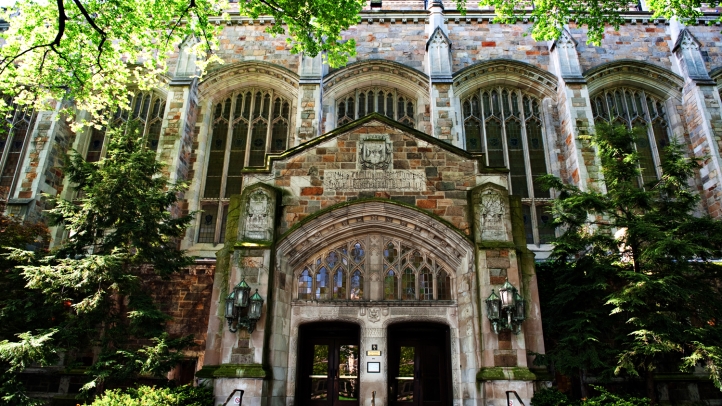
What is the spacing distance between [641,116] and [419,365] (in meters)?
12.7

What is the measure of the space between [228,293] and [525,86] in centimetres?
1271

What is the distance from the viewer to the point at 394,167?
962cm

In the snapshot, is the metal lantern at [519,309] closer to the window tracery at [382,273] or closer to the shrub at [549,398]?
the shrub at [549,398]

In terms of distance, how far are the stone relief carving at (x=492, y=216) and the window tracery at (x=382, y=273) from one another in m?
1.15

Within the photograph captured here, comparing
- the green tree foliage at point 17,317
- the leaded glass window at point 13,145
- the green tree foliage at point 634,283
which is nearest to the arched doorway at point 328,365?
the green tree foliage at point 634,283

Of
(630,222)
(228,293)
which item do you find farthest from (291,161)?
(630,222)

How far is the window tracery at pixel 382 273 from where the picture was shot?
9.22 metres

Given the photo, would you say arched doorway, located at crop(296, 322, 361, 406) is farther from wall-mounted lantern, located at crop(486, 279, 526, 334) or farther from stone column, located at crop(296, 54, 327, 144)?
stone column, located at crop(296, 54, 327, 144)

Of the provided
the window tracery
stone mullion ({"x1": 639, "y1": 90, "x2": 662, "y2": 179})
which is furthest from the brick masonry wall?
stone mullion ({"x1": 639, "y1": 90, "x2": 662, "y2": 179})

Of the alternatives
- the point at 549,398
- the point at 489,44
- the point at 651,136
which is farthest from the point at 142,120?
the point at 651,136

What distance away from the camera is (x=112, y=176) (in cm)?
1022

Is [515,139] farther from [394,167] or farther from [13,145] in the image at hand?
[13,145]

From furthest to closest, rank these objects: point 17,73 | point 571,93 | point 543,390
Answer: point 571,93 < point 17,73 < point 543,390

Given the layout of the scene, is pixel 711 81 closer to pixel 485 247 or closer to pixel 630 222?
pixel 630 222
